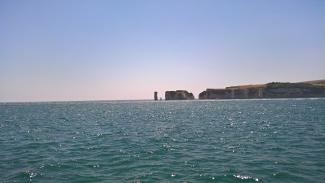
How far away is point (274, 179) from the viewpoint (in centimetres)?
2138

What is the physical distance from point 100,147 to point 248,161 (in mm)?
15808

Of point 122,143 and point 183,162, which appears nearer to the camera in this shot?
point 183,162

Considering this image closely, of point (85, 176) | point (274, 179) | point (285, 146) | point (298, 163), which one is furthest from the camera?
point (285, 146)

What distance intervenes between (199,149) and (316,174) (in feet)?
Result: 42.9

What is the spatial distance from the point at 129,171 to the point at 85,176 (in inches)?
120

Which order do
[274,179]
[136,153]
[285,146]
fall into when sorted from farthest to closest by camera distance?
[285,146]
[136,153]
[274,179]

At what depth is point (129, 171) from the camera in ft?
79.7

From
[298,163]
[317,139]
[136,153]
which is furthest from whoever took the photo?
[317,139]

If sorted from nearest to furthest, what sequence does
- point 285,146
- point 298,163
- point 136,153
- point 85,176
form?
point 85,176 < point 298,163 < point 136,153 < point 285,146

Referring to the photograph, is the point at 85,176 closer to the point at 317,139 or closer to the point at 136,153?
the point at 136,153

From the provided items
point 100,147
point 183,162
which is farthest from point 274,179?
point 100,147

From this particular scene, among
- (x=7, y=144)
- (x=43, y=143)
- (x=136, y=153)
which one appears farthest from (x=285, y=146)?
(x=7, y=144)

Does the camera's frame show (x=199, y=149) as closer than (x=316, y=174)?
No

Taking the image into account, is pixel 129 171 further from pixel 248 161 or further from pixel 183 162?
pixel 248 161
